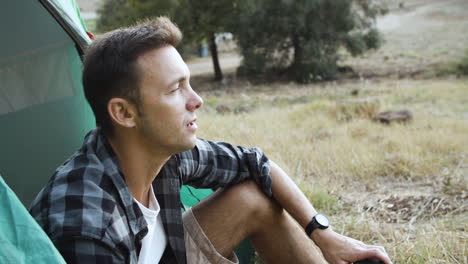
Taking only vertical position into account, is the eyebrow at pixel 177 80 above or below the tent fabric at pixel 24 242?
above

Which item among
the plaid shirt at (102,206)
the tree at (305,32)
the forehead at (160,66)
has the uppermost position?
the forehead at (160,66)

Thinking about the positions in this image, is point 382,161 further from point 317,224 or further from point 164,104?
point 164,104

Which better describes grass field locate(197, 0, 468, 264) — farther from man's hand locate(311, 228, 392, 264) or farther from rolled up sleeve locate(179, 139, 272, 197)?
rolled up sleeve locate(179, 139, 272, 197)

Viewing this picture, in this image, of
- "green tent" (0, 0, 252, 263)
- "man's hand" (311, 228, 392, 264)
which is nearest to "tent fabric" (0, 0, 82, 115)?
"green tent" (0, 0, 252, 263)

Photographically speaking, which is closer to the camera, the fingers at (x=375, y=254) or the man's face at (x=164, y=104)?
the man's face at (x=164, y=104)

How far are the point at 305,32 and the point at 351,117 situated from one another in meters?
7.91

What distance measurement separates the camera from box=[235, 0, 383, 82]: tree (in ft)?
42.7

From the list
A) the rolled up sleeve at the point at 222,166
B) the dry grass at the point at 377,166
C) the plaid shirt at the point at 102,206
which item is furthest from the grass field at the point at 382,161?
the plaid shirt at the point at 102,206

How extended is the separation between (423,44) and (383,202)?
633 inches

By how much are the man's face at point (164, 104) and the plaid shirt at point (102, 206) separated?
6.0 inches

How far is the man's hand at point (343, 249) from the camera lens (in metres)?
1.65

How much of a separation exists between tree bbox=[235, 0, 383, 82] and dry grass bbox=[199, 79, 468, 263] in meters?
6.87

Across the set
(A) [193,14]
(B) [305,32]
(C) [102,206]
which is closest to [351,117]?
(C) [102,206]

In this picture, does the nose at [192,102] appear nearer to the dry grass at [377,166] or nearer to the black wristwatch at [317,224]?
the black wristwatch at [317,224]
